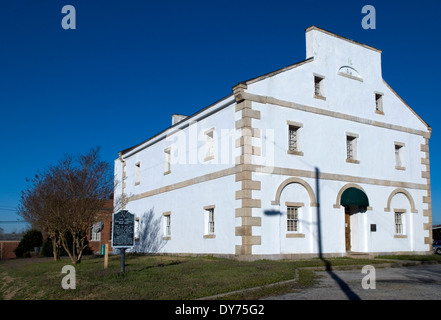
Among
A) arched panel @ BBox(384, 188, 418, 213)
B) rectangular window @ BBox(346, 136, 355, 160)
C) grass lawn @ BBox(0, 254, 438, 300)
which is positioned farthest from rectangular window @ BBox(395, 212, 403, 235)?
grass lawn @ BBox(0, 254, 438, 300)

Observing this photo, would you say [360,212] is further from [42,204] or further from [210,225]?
[42,204]

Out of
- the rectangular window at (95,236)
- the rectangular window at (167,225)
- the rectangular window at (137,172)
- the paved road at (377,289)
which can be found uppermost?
the rectangular window at (137,172)

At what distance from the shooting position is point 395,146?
87.9 ft

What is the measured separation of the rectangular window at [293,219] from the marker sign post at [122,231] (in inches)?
305

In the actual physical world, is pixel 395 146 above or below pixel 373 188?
above

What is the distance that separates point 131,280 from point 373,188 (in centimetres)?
1540

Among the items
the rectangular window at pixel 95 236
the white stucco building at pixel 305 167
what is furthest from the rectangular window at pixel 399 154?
the rectangular window at pixel 95 236

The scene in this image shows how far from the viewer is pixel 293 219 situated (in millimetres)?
21547

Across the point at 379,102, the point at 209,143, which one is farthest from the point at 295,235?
the point at 379,102

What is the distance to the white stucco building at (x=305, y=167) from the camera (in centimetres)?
2080

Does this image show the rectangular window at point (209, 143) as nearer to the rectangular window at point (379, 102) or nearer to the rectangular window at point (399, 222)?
the rectangular window at point (379, 102)

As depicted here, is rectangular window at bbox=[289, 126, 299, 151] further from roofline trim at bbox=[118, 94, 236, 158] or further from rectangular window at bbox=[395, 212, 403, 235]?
rectangular window at bbox=[395, 212, 403, 235]

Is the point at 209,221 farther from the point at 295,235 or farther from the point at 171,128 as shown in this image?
the point at 171,128
